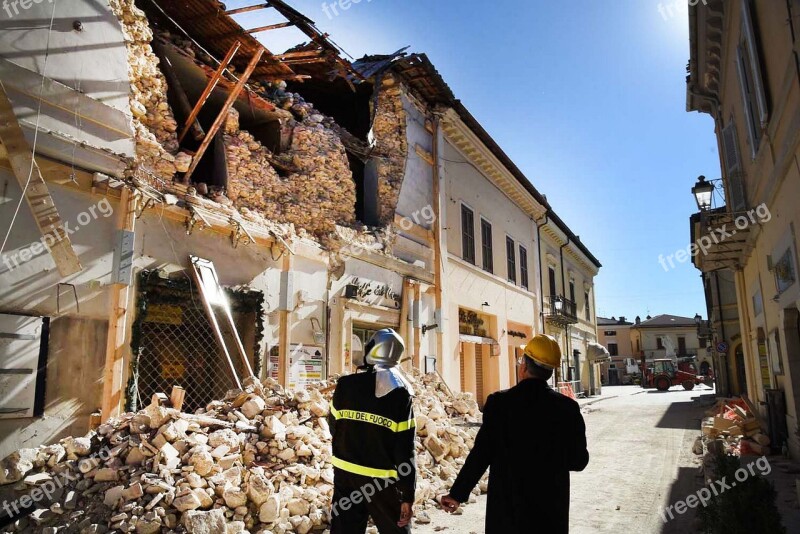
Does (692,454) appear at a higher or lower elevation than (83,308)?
lower

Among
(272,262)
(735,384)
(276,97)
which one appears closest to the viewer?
(272,262)

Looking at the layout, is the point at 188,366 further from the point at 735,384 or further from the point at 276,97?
the point at 735,384

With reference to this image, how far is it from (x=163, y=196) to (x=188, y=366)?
90.6 inches

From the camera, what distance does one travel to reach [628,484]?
729 centimetres

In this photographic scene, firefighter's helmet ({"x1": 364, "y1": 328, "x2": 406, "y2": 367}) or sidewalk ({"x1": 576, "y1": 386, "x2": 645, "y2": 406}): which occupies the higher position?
Answer: firefighter's helmet ({"x1": 364, "y1": 328, "x2": 406, "y2": 367})

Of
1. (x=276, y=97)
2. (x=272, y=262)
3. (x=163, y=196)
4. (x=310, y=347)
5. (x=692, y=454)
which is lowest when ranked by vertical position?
(x=692, y=454)

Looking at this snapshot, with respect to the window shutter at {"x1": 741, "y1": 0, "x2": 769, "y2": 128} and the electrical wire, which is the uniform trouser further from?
the window shutter at {"x1": 741, "y1": 0, "x2": 769, "y2": 128}

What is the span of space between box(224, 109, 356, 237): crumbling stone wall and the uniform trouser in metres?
5.57

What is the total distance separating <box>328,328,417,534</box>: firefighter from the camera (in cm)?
347

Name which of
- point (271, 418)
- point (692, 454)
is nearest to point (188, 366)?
point (271, 418)

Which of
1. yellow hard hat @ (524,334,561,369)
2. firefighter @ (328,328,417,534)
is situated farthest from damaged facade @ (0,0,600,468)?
yellow hard hat @ (524,334,561,369)

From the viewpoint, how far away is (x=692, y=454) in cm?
945

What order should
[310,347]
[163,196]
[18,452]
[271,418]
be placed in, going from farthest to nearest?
[310,347] → [163,196] → [271,418] → [18,452]

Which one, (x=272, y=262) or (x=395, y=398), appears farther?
(x=272, y=262)
